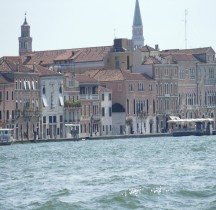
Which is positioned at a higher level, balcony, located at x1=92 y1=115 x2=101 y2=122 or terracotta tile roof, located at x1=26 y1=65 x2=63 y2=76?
terracotta tile roof, located at x1=26 y1=65 x2=63 y2=76

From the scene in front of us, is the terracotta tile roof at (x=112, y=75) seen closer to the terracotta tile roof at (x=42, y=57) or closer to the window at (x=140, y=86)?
the window at (x=140, y=86)

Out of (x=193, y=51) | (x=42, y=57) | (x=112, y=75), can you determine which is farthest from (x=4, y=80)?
(x=193, y=51)

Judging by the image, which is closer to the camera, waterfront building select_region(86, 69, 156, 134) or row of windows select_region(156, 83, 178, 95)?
waterfront building select_region(86, 69, 156, 134)

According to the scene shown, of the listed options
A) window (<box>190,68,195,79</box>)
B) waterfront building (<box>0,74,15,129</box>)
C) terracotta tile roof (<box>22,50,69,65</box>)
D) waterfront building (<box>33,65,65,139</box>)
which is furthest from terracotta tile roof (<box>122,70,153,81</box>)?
waterfront building (<box>0,74,15,129</box>)

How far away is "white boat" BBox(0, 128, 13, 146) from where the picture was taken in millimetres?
95938

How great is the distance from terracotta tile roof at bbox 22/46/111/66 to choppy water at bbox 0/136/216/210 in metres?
47.5

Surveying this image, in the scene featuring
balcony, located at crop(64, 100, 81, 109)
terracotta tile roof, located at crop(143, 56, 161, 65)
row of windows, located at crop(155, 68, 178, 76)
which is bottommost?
balcony, located at crop(64, 100, 81, 109)

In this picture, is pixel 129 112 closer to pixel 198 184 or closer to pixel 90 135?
pixel 90 135

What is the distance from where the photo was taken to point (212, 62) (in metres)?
132

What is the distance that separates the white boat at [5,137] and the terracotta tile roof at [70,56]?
22877mm

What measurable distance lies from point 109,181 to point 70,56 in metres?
72.4

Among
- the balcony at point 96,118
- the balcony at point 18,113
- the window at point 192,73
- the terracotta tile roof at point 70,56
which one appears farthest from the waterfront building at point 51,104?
the window at point 192,73

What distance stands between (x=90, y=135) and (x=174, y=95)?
50.0 ft

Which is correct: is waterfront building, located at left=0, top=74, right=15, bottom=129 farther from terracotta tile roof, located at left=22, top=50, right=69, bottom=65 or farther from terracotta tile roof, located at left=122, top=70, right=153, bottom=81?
terracotta tile roof, located at left=22, top=50, right=69, bottom=65
